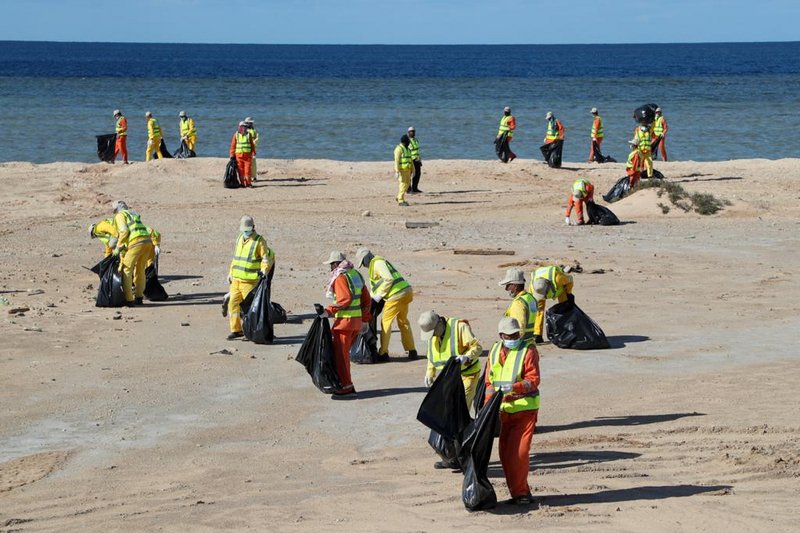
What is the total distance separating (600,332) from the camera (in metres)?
14.9

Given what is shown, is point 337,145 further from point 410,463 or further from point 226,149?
point 410,463

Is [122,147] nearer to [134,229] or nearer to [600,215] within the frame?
[600,215]

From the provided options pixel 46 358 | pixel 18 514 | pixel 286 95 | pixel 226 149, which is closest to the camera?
pixel 18 514

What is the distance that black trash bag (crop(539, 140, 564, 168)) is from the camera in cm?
3186

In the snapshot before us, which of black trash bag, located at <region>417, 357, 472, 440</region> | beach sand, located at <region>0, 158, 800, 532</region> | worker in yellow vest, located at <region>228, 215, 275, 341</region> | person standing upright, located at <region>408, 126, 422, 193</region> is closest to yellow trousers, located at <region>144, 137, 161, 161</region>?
beach sand, located at <region>0, 158, 800, 532</region>

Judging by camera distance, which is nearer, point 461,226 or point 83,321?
point 83,321

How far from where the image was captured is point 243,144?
28.2 meters

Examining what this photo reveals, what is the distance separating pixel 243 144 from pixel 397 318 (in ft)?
47.9

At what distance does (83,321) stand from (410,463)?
282 inches

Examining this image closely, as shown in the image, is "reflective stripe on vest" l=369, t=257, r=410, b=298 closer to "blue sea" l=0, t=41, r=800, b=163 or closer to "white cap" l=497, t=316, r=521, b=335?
"white cap" l=497, t=316, r=521, b=335

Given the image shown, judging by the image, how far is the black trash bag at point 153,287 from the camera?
699 inches

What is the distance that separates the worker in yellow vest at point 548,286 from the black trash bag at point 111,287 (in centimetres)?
590

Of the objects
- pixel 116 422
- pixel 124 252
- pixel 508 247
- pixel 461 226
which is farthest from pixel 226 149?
pixel 116 422

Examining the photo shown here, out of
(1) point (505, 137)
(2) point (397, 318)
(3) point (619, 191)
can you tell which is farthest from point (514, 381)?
(1) point (505, 137)
